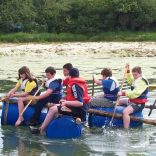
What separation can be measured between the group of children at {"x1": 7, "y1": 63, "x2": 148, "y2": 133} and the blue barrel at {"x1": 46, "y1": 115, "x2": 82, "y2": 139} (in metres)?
0.20

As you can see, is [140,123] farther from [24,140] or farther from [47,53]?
[47,53]

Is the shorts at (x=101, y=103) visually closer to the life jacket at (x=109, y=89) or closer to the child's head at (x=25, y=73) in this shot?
the life jacket at (x=109, y=89)

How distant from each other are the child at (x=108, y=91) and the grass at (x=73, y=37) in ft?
105

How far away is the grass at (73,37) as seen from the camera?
44281mm

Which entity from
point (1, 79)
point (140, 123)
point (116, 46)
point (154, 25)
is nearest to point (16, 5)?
point (154, 25)

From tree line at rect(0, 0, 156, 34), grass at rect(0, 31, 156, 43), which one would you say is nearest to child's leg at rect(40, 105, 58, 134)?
grass at rect(0, 31, 156, 43)

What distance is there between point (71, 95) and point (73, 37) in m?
35.3

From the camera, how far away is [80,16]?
52031 mm

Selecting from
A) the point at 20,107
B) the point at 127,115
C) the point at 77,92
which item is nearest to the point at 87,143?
the point at 77,92

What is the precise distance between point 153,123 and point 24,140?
2791 mm

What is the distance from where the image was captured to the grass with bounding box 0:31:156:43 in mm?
44281

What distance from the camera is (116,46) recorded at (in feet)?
128

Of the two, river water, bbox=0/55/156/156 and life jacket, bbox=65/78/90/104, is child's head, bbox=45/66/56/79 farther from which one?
river water, bbox=0/55/156/156

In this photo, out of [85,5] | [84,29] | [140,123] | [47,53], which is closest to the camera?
[140,123]
